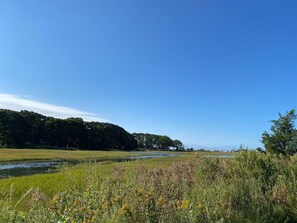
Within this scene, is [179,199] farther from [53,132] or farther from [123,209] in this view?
[53,132]

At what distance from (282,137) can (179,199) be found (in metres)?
14.3

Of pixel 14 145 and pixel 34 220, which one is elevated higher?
pixel 14 145

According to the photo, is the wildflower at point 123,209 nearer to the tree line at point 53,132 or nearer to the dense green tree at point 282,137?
the dense green tree at point 282,137

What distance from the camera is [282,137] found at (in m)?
18.4

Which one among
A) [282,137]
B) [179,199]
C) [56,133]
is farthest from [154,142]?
[179,199]

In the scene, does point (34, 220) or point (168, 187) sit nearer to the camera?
point (34, 220)

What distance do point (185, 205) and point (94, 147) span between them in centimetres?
12430

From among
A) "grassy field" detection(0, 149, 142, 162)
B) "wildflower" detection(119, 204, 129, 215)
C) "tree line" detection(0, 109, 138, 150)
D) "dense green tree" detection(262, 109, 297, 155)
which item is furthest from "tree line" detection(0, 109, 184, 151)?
"wildflower" detection(119, 204, 129, 215)

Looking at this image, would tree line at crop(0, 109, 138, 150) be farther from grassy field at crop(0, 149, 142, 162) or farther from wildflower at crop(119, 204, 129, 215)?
wildflower at crop(119, 204, 129, 215)

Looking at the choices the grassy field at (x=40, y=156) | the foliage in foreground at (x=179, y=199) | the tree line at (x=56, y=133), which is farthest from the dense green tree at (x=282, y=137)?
the tree line at (x=56, y=133)

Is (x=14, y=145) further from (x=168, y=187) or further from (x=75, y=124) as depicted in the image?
(x=168, y=187)

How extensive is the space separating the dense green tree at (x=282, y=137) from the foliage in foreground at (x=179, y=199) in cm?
845

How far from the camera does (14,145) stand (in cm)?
9381

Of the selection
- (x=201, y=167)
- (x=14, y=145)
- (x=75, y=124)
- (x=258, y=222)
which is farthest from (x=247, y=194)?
(x=75, y=124)
